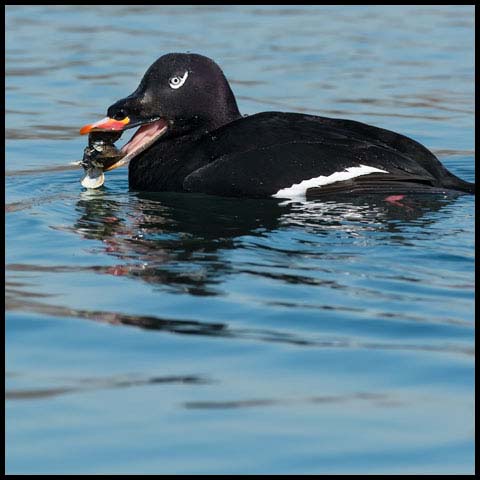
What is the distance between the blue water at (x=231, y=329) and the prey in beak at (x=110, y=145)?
0.15 meters

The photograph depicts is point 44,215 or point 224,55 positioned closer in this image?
point 44,215

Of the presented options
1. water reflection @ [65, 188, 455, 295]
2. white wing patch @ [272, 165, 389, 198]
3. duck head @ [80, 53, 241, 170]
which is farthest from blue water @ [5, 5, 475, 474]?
duck head @ [80, 53, 241, 170]

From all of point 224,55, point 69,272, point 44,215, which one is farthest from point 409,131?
point 69,272

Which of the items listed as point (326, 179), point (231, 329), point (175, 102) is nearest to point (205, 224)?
point (326, 179)

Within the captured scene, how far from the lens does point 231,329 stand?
5688 mm

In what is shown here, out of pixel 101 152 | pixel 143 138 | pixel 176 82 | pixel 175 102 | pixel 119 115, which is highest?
pixel 176 82

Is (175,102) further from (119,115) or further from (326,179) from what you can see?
(326,179)

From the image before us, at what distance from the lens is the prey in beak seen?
27.6 ft

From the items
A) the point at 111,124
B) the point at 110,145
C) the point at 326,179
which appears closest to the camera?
the point at 326,179

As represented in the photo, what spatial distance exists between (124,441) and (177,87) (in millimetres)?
4255

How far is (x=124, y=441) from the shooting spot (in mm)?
4582

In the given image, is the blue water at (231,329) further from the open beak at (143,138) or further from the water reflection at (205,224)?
the open beak at (143,138)

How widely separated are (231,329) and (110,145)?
3.06 meters

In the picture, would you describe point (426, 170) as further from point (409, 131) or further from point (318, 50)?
point (318, 50)
